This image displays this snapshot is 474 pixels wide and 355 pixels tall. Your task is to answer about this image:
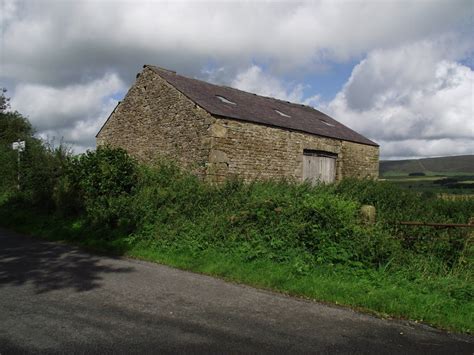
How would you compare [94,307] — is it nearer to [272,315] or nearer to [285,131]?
[272,315]

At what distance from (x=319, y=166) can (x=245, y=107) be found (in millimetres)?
4517

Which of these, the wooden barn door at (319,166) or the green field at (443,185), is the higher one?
the wooden barn door at (319,166)

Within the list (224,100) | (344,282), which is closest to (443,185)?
(224,100)

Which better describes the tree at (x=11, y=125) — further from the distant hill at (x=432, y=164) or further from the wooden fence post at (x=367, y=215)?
the distant hill at (x=432, y=164)

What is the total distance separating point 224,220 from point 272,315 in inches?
162

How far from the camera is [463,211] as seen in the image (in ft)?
35.8

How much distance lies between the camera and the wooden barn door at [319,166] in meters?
17.5

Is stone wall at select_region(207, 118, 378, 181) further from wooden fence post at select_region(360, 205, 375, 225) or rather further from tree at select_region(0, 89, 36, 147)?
tree at select_region(0, 89, 36, 147)

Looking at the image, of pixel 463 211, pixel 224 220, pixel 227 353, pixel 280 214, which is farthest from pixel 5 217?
pixel 463 211

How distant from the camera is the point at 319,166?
18.1 meters

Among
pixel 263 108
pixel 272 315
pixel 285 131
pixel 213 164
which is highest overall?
pixel 263 108

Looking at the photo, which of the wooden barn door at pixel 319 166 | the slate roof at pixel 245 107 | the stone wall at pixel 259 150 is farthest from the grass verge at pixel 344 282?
the wooden barn door at pixel 319 166

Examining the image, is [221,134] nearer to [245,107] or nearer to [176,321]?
[245,107]

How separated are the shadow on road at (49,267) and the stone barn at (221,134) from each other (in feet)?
20.1
